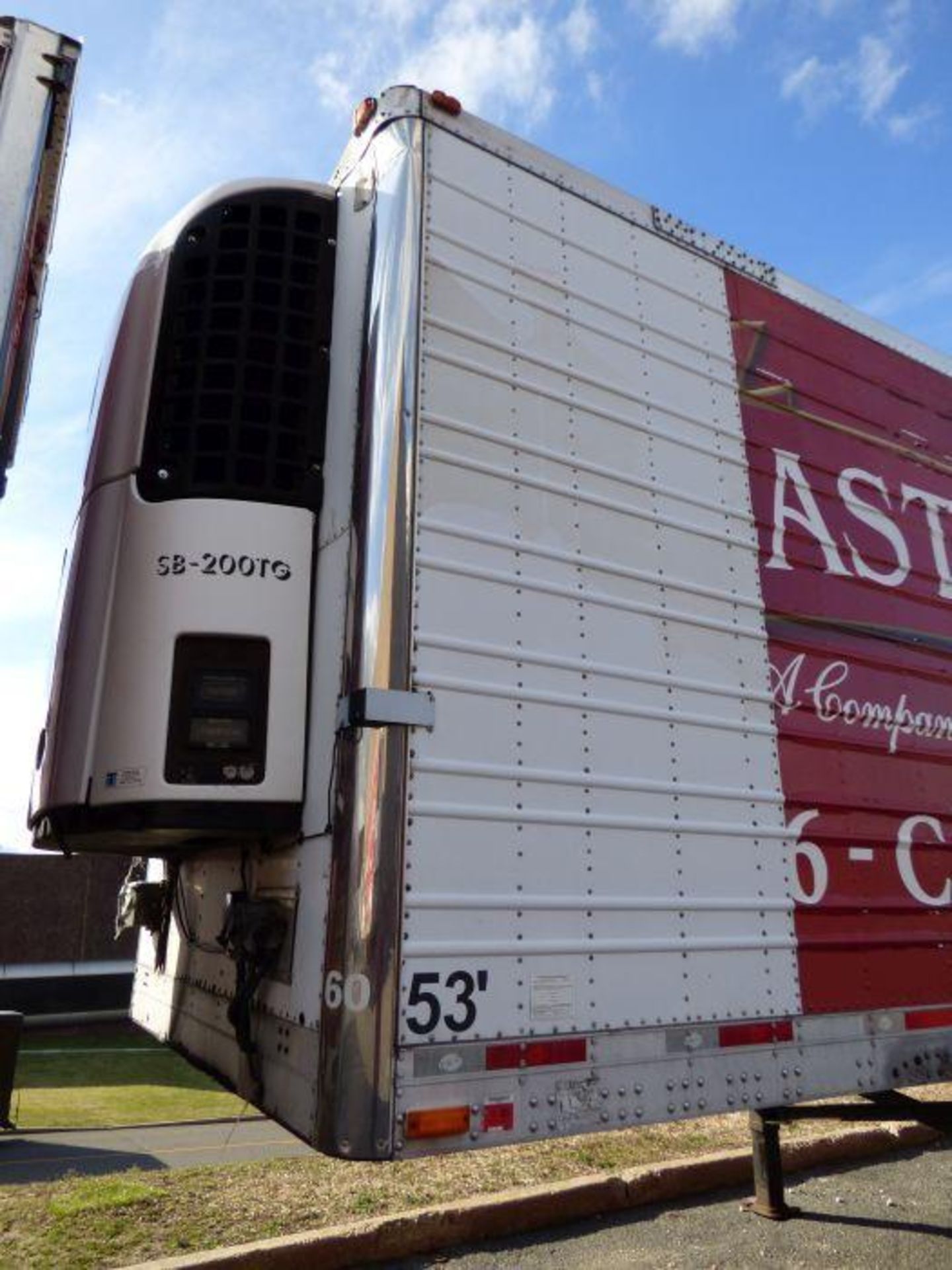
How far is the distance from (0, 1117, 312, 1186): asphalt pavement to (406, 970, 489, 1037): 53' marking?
520 centimetres

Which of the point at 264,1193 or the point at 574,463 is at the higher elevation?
the point at 574,463

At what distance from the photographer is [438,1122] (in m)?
2.42

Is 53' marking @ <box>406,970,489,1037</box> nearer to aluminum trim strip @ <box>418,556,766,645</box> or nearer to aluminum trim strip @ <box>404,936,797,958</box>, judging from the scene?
aluminum trim strip @ <box>404,936,797,958</box>

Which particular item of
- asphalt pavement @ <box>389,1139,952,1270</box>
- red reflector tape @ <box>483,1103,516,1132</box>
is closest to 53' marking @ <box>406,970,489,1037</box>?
red reflector tape @ <box>483,1103,516,1132</box>

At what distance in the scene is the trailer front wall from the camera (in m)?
2.69

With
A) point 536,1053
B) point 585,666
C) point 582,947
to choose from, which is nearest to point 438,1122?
point 536,1053

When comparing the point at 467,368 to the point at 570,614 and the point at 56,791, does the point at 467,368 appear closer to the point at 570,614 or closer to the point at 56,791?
the point at 570,614

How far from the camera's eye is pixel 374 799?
254 cm

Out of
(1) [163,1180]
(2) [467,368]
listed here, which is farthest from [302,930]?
(1) [163,1180]

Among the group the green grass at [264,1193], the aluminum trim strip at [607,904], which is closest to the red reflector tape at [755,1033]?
the aluminum trim strip at [607,904]

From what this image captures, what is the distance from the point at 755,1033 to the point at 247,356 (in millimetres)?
2847

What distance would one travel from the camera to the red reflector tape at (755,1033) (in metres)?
3.04

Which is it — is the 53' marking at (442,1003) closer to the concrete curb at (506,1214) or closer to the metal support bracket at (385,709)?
the metal support bracket at (385,709)

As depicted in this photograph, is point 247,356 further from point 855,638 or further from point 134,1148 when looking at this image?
point 134,1148
